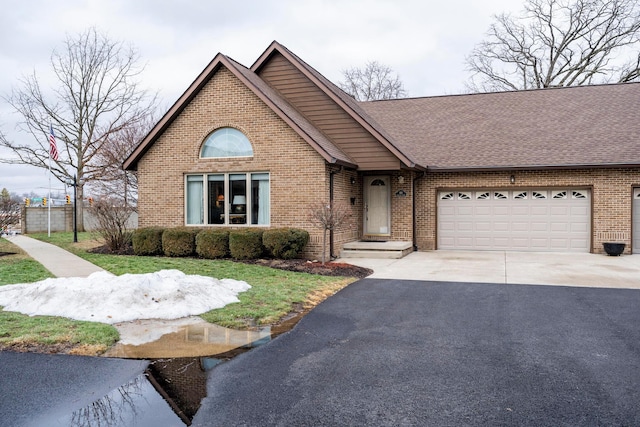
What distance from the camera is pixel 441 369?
4.96 metres

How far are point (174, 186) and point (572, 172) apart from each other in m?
12.3

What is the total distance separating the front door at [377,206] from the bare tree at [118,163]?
50.6 feet

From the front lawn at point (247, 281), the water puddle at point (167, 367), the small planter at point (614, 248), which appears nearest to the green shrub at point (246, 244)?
the front lawn at point (247, 281)

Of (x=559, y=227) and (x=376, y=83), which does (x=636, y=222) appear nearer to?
(x=559, y=227)

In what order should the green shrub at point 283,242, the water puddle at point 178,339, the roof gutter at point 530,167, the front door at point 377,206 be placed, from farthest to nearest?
the front door at point 377,206 < the roof gutter at point 530,167 < the green shrub at point 283,242 < the water puddle at point 178,339

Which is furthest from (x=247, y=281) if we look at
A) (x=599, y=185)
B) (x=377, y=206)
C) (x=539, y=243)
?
(x=599, y=185)

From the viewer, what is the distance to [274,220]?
1429 centimetres

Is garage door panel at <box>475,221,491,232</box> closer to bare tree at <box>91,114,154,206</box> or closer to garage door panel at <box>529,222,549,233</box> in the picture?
garage door panel at <box>529,222,549,233</box>

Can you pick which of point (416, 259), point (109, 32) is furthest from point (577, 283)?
point (109, 32)

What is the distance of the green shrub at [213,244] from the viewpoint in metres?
13.6

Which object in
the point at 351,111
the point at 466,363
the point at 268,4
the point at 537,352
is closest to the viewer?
the point at 466,363

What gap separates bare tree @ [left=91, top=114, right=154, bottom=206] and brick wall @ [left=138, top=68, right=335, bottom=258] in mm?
12733

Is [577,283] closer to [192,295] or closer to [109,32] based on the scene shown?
[192,295]

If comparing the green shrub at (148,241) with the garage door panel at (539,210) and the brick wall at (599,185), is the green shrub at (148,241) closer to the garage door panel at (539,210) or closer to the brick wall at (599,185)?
the brick wall at (599,185)
